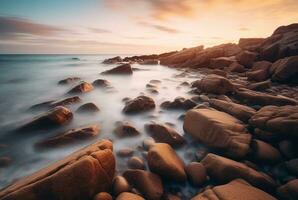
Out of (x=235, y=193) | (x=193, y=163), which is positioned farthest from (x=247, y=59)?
(x=235, y=193)

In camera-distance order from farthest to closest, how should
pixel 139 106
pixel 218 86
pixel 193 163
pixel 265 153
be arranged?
pixel 218 86, pixel 139 106, pixel 265 153, pixel 193 163

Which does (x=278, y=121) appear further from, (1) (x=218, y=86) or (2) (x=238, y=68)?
(2) (x=238, y=68)

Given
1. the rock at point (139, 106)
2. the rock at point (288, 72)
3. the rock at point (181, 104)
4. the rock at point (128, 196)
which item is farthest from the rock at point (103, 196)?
the rock at point (288, 72)

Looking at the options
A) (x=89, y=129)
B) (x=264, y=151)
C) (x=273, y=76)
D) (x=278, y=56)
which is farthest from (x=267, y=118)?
(x=278, y=56)

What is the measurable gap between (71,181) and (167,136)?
7.66 ft

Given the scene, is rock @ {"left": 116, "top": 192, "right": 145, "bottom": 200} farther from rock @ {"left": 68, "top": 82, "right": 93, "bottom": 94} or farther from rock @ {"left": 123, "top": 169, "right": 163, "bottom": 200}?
rock @ {"left": 68, "top": 82, "right": 93, "bottom": 94}

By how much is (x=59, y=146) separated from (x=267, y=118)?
4.16m

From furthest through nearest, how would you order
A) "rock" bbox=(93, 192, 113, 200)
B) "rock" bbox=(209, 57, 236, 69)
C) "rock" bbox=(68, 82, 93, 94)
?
"rock" bbox=(209, 57, 236, 69)
"rock" bbox=(68, 82, 93, 94)
"rock" bbox=(93, 192, 113, 200)

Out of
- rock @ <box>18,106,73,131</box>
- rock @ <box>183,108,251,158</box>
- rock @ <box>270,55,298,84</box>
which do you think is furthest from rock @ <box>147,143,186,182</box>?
rock @ <box>270,55,298,84</box>

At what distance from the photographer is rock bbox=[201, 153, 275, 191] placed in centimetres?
303

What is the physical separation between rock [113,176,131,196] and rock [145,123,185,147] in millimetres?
1527

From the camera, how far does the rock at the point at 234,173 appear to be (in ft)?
9.93

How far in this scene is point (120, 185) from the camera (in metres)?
3.06

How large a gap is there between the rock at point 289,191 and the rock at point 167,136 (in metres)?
1.95
